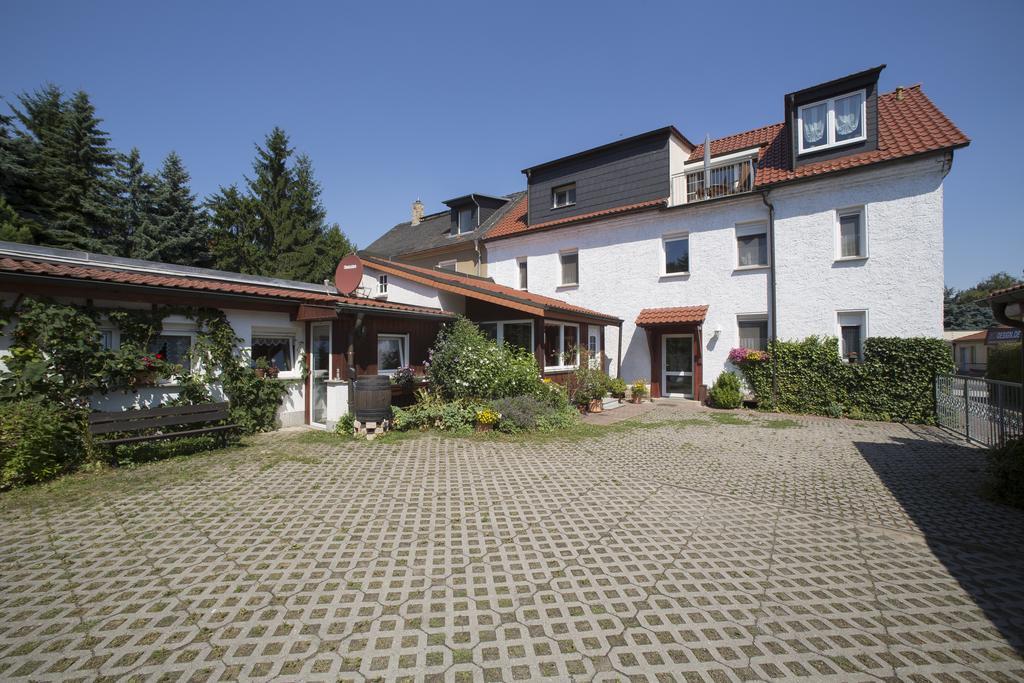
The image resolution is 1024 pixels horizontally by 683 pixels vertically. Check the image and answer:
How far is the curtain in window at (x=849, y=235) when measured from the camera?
1237 centimetres

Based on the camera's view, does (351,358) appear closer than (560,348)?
Yes

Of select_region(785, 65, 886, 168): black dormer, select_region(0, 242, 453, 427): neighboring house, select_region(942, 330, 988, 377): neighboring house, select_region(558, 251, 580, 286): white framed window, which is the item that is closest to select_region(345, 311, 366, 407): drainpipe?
select_region(0, 242, 453, 427): neighboring house

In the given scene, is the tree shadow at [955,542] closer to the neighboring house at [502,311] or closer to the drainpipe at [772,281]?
the drainpipe at [772,281]

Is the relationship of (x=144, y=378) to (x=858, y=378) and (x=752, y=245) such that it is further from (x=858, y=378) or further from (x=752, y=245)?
(x=858, y=378)

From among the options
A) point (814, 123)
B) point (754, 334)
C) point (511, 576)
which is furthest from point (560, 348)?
point (814, 123)

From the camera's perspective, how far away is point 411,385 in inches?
446

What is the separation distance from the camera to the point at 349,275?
1173 cm

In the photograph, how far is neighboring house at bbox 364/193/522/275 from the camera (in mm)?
21438

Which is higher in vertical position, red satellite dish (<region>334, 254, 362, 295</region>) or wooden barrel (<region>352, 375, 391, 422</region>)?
red satellite dish (<region>334, 254, 362, 295</region>)

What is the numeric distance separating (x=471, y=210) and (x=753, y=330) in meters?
14.7

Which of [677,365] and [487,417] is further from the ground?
[677,365]

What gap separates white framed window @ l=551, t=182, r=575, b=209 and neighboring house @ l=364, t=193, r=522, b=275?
3.87m

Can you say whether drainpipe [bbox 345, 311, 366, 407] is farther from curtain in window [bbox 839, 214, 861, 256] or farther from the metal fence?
curtain in window [bbox 839, 214, 861, 256]

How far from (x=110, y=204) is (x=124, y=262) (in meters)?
18.6
